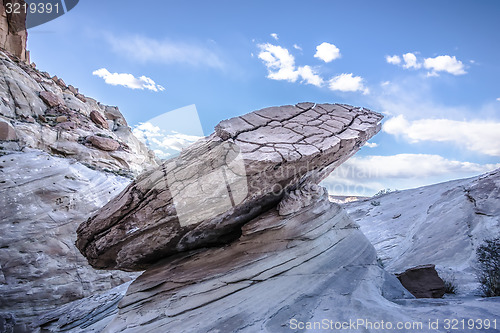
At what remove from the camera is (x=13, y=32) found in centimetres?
2631

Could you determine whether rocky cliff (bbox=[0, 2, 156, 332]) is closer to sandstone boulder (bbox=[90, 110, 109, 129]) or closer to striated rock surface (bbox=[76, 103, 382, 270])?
striated rock surface (bbox=[76, 103, 382, 270])

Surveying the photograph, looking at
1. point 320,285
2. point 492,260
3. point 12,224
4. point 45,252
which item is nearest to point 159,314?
point 320,285

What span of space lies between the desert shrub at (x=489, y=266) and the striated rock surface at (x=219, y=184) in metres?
2.57

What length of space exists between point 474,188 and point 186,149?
317 inches

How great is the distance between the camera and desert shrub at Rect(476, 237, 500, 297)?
3.36m

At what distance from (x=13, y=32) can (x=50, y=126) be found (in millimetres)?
20689

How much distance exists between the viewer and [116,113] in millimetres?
30953

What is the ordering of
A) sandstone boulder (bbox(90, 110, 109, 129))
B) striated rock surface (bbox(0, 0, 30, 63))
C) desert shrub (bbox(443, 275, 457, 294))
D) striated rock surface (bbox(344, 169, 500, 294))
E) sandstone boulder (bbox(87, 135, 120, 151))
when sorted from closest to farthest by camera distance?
1. desert shrub (bbox(443, 275, 457, 294))
2. striated rock surface (bbox(344, 169, 500, 294))
3. sandstone boulder (bbox(87, 135, 120, 151))
4. sandstone boulder (bbox(90, 110, 109, 129))
5. striated rock surface (bbox(0, 0, 30, 63))

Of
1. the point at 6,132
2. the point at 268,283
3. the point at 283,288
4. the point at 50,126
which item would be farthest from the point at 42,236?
the point at 50,126

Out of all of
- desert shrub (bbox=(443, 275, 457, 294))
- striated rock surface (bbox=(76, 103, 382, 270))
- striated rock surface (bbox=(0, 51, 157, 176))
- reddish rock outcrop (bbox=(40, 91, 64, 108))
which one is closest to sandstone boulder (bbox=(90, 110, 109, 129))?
striated rock surface (bbox=(0, 51, 157, 176))

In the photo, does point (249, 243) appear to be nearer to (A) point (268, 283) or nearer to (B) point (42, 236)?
(A) point (268, 283)

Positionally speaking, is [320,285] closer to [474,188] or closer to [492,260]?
[492,260]

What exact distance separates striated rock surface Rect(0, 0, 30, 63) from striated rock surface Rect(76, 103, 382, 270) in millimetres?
32976

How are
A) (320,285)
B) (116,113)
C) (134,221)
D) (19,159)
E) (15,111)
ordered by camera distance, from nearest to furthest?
1. (320,285)
2. (134,221)
3. (19,159)
4. (15,111)
5. (116,113)
